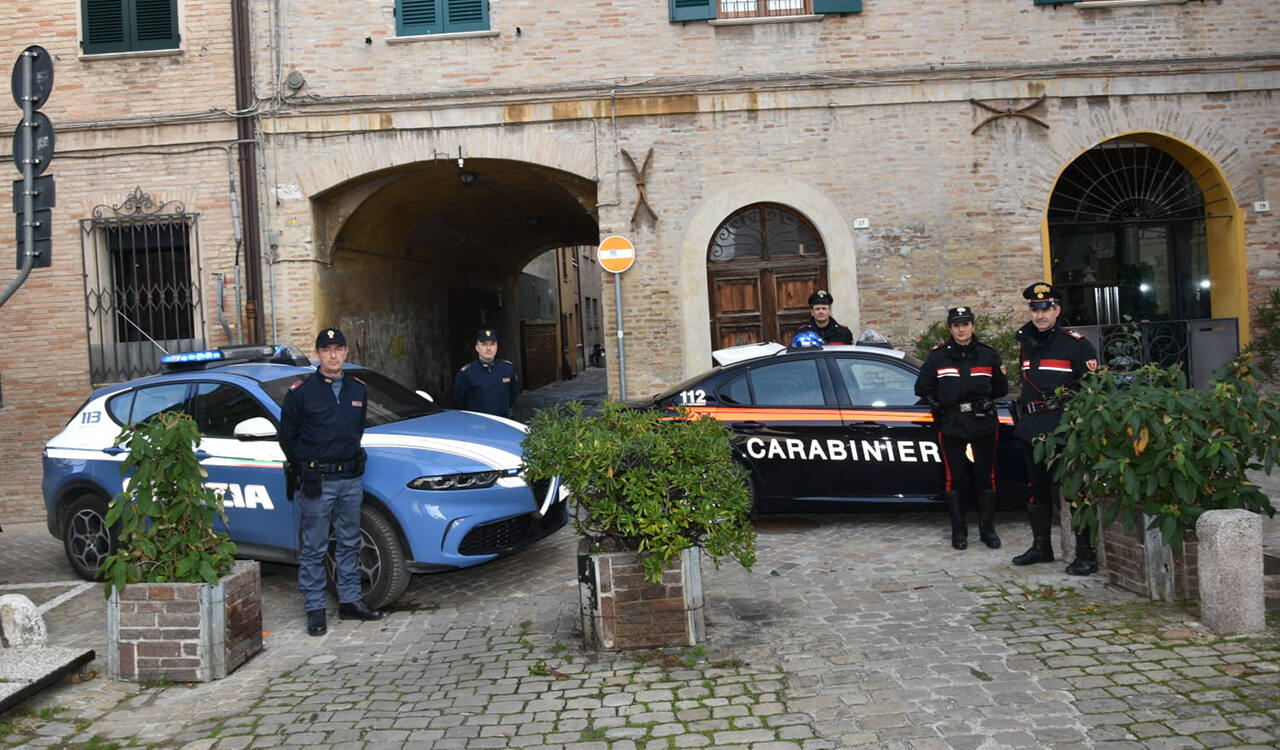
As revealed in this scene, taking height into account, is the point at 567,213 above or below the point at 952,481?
above

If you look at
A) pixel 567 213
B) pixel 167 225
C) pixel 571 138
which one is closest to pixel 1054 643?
pixel 571 138

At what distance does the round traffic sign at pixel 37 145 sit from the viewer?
6230 mm

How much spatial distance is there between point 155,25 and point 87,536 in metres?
7.00

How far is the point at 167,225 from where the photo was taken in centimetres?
1166

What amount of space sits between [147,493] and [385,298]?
Answer: 30.1 ft

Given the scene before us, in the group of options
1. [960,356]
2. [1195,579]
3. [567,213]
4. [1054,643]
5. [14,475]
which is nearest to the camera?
[1054,643]

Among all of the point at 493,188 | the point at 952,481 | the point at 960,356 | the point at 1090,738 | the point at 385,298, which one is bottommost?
the point at 1090,738

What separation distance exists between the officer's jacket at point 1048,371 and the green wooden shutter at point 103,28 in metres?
10.8

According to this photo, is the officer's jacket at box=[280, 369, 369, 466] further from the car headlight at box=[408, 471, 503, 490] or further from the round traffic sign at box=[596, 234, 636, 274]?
the round traffic sign at box=[596, 234, 636, 274]

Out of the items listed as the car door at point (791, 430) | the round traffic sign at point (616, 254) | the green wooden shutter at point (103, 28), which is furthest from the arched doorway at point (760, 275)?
the green wooden shutter at point (103, 28)

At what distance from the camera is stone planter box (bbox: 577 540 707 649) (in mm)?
5148

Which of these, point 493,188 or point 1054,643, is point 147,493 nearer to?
point 1054,643

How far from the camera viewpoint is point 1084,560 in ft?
20.3

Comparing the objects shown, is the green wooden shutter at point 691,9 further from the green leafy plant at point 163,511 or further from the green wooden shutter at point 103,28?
the green leafy plant at point 163,511
